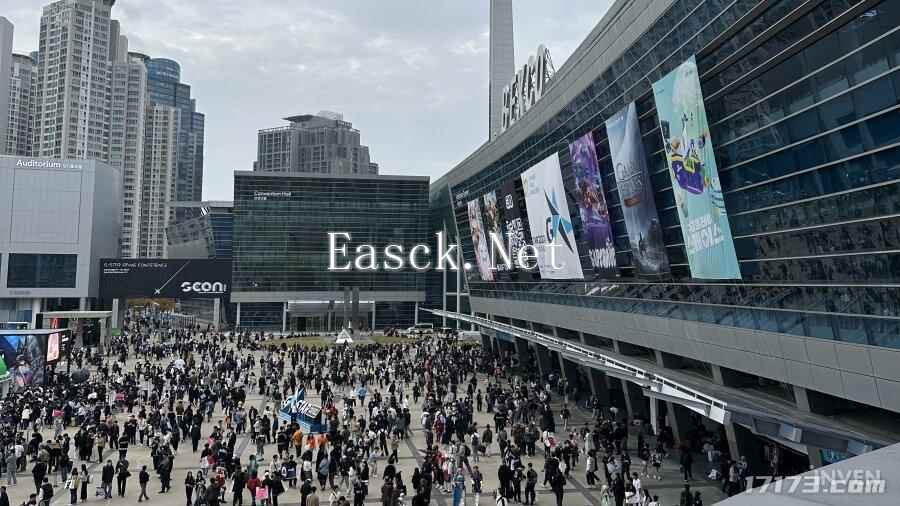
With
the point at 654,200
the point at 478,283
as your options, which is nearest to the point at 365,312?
the point at 478,283

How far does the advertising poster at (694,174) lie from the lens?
21250 millimetres

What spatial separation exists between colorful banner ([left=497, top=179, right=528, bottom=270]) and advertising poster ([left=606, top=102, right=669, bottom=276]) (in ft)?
51.4

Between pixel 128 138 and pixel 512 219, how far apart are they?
141m

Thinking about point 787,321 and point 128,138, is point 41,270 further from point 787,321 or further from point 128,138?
point 128,138

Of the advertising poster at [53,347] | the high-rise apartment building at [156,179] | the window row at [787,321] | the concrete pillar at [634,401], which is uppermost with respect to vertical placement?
the high-rise apartment building at [156,179]

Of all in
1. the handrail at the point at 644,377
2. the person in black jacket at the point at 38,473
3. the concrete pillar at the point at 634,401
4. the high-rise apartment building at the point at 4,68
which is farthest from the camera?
the high-rise apartment building at the point at 4,68

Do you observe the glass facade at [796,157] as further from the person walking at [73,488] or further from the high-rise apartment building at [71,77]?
the high-rise apartment building at [71,77]

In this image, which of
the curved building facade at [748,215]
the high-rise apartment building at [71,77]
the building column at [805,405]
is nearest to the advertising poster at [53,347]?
the curved building facade at [748,215]

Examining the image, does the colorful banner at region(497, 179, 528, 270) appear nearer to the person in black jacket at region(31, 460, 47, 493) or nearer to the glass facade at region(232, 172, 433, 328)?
the person in black jacket at region(31, 460, 47, 493)

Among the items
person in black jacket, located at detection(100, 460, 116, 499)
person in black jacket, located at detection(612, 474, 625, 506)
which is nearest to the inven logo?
person in black jacket, located at detection(100, 460, 116, 499)

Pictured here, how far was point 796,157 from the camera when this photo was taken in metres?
18.0

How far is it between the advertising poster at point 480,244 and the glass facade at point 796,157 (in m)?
26.0

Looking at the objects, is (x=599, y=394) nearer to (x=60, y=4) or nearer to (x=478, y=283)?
(x=478, y=283)

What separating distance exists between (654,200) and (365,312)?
6734 centimetres
